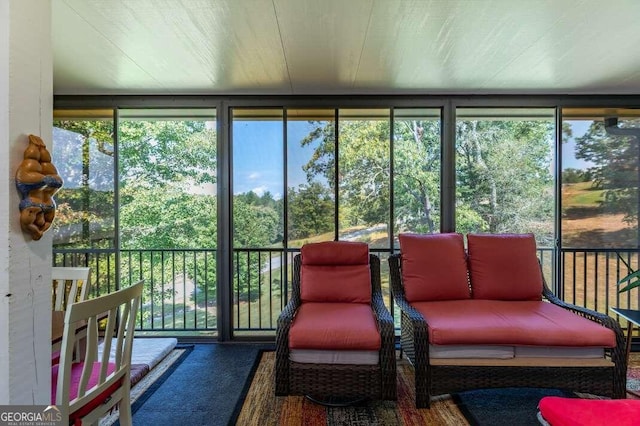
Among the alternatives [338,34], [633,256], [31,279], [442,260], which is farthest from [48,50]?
[633,256]

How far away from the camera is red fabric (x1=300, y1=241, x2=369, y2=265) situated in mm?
2879

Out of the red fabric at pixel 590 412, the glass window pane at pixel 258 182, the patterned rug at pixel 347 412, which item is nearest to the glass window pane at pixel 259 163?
the glass window pane at pixel 258 182

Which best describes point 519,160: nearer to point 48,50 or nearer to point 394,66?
point 394,66

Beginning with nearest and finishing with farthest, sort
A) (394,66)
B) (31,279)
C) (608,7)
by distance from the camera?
(31,279) → (608,7) → (394,66)

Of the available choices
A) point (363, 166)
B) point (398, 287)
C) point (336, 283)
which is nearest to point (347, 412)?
point (336, 283)

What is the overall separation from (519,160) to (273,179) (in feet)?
8.74

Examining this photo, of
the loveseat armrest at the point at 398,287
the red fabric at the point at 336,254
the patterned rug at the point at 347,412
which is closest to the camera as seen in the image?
the patterned rug at the point at 347,412

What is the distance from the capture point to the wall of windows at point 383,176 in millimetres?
3318

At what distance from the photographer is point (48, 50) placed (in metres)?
1.05

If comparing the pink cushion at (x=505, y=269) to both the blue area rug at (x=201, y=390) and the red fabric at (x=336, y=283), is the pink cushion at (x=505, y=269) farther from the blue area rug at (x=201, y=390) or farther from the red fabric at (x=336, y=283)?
the blue area rug at (x=201, y=390)

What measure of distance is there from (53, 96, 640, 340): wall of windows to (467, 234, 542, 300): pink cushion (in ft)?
1.64

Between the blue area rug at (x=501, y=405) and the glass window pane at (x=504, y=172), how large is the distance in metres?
1.56

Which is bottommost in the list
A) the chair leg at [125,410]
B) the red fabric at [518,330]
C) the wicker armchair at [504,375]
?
the wicker armchair at [504,375]

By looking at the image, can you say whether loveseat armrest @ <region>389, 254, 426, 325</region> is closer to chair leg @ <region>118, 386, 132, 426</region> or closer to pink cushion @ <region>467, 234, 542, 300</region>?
pink cushion @ <region>467, 234, 542, 300</region>
